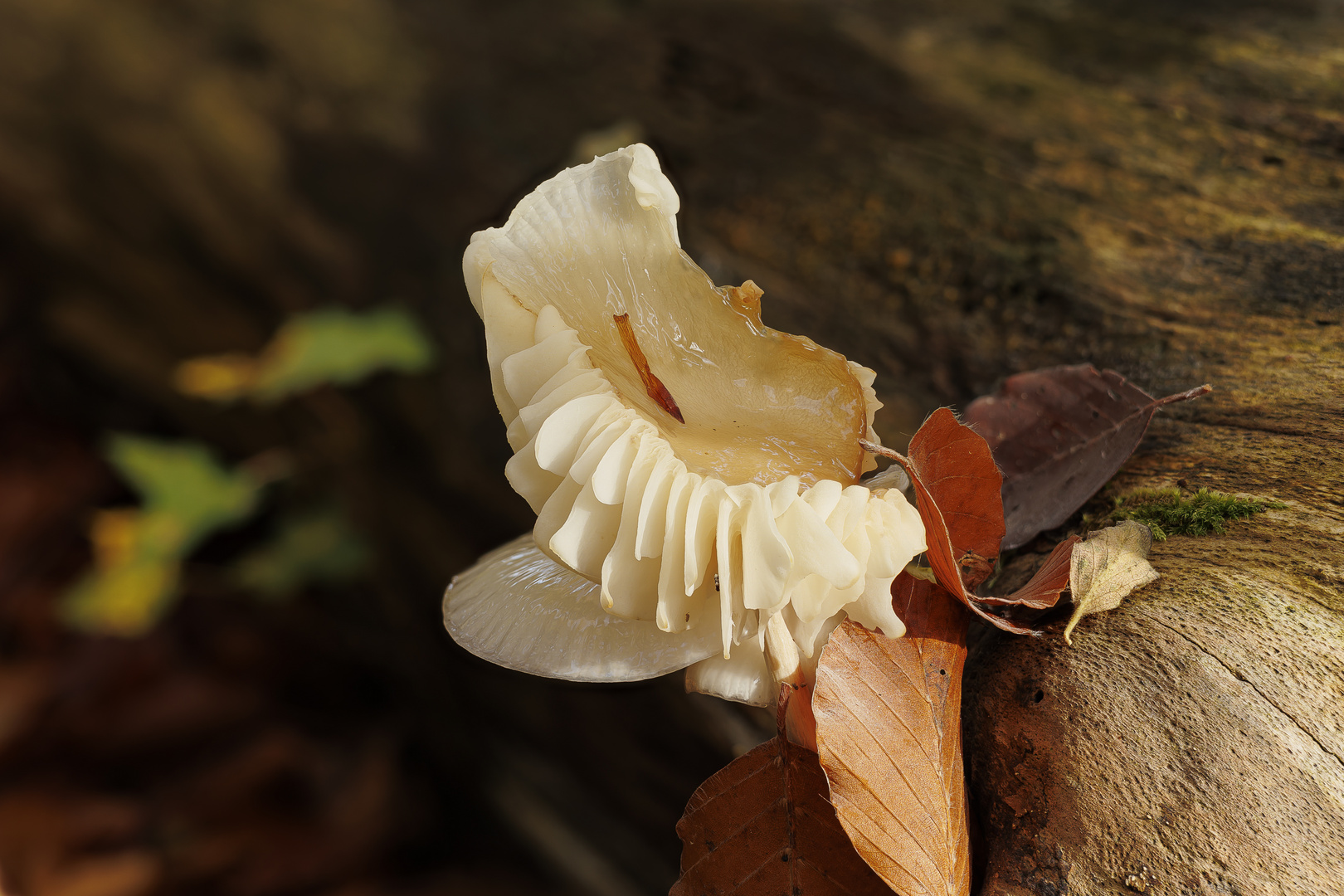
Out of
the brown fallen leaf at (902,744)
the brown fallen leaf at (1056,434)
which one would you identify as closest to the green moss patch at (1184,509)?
the brown fallen leaf at (1056,434)

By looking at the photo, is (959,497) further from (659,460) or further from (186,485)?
(186,485)

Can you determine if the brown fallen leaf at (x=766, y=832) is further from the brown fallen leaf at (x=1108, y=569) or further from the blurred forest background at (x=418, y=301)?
the blurred forest background at (x=418, y=301)

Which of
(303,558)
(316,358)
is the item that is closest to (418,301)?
(316,358)

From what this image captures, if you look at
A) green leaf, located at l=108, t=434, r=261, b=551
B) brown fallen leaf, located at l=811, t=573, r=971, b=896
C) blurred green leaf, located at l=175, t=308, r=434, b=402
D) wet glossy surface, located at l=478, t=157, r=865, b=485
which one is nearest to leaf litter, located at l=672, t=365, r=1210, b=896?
brown fallen leaf, located at l=811, t=573, r=971, b=896

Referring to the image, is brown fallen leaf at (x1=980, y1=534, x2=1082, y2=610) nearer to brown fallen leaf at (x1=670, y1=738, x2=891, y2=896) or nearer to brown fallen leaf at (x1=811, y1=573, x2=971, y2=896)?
brown fallen leaf at (x1=811, y1=573, x2=971, y2=896)

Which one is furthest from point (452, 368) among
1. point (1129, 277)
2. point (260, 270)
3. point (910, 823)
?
point (910, 823)

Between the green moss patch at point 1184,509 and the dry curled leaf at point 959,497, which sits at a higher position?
the dry curled leaf at point 959,497
